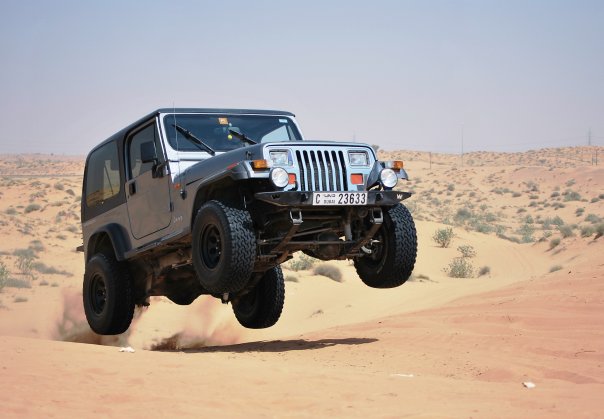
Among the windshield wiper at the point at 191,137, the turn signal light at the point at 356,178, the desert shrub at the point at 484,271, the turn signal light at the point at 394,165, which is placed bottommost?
the desert shrub at the point at 484,271

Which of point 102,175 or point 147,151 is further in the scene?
point 102,175

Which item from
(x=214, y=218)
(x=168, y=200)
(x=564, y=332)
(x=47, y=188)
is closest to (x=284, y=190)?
(x=214, y=218)

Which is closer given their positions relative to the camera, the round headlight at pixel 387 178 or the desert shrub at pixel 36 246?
the round headlight at pixel 387 178

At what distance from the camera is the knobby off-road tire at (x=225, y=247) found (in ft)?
Result: 26.5

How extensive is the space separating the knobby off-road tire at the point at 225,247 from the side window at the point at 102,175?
8.08 feet

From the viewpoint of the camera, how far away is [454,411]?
5805 millimetres

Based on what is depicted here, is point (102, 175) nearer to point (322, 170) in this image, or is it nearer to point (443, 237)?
point (322, 170)

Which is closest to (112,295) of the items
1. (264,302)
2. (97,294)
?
(97,294)

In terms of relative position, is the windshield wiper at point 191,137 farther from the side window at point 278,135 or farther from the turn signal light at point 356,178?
the turn signal light at point 356,178

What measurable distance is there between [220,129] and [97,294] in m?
2.90

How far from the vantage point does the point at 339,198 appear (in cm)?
823

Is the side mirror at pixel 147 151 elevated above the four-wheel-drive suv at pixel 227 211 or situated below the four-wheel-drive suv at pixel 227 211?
above

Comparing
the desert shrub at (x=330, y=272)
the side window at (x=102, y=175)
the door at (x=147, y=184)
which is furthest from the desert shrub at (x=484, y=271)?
the door at (x=147, y=184)

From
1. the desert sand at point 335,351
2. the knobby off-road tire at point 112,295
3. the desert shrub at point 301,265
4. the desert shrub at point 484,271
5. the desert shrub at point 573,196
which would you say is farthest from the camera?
the desert shrub at point 573,196
